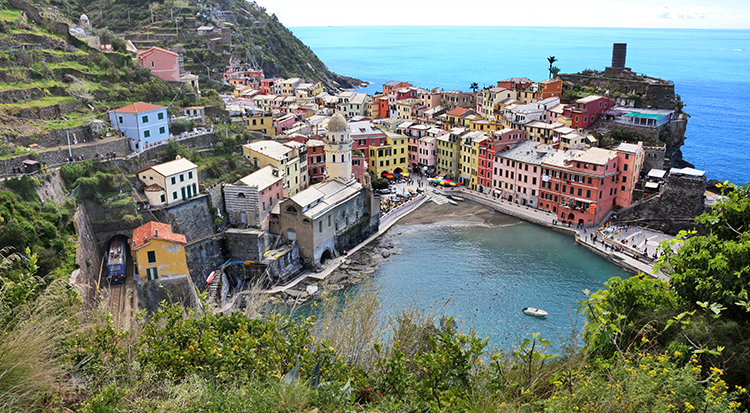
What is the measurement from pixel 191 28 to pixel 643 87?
1957 inches

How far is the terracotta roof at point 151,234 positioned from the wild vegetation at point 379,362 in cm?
1283

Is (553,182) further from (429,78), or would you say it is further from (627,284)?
(429,78)

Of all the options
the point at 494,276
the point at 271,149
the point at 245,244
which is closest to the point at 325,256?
the point at 245,244

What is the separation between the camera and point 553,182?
37.2 metres

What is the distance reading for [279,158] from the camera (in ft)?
107

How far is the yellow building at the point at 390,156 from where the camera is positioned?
4447cm

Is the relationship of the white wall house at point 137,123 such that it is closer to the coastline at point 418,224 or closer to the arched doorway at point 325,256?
the coastline at point 418,224

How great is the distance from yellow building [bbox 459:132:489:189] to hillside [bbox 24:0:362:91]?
27288mm

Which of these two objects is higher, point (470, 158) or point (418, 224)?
point (470, 158)

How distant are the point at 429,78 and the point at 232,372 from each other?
113600 millimetres

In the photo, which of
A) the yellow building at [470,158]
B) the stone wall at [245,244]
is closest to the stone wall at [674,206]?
the yellow building at [470,158]

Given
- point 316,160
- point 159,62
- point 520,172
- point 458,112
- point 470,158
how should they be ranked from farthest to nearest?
point 458,112 → point 470,158 → point 520,172 → point 159,62 → point 316,160

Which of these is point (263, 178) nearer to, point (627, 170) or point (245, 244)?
point (245, 244)

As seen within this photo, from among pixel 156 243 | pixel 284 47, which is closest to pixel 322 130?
pixel 156 243
